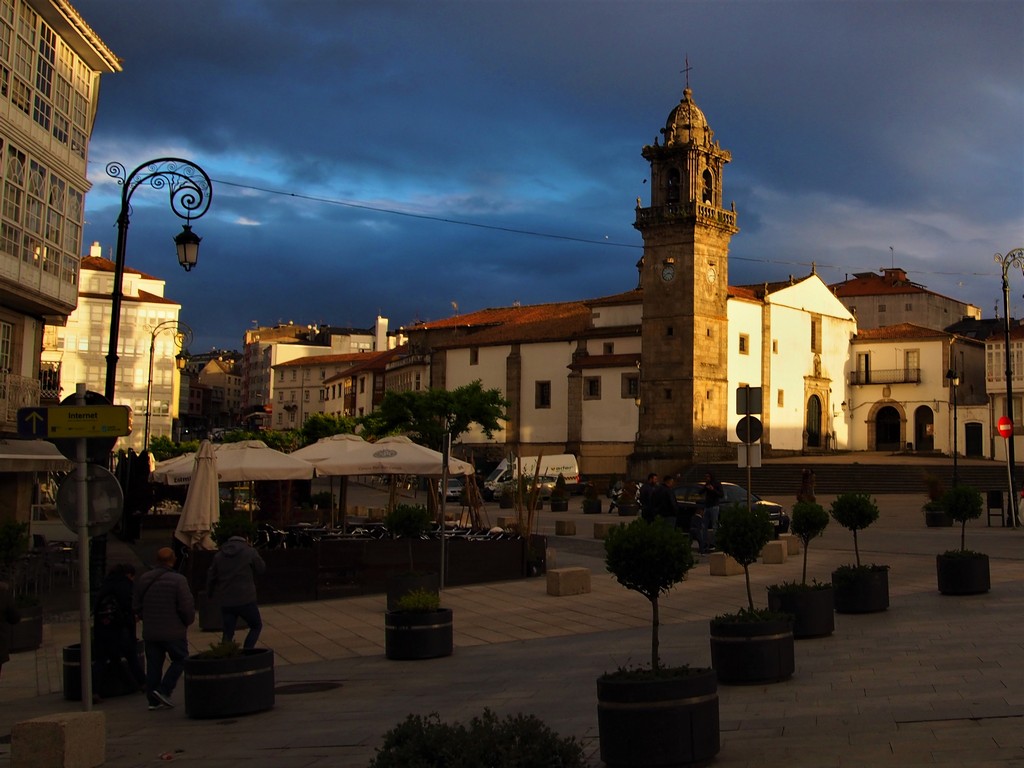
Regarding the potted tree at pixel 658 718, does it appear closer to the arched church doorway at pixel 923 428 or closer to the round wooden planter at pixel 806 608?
the round wooden planter at pixel 806 608

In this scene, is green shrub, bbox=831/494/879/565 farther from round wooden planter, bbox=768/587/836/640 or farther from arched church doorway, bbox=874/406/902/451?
arched church doorway, bbox=874/406/902/451

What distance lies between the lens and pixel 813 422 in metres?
70.5

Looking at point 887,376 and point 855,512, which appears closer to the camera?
point 855,512

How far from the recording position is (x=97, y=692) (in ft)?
38.8

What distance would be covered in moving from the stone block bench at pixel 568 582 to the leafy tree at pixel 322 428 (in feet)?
130

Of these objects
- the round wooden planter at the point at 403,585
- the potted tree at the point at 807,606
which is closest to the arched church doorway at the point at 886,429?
the round wooden planter at the point at 403,585

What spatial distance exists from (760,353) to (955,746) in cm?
6074

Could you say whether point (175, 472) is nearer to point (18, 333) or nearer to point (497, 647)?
point (18, 333)

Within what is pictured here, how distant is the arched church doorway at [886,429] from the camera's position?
71.6 m

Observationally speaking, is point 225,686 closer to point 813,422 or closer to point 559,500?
point 559,500

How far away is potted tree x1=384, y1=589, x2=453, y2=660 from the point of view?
13.1 meters

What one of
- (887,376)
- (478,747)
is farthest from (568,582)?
(887,376)

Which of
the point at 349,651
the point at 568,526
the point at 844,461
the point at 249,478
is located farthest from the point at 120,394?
the point at 349,651

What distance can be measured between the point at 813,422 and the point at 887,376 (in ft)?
19.1
